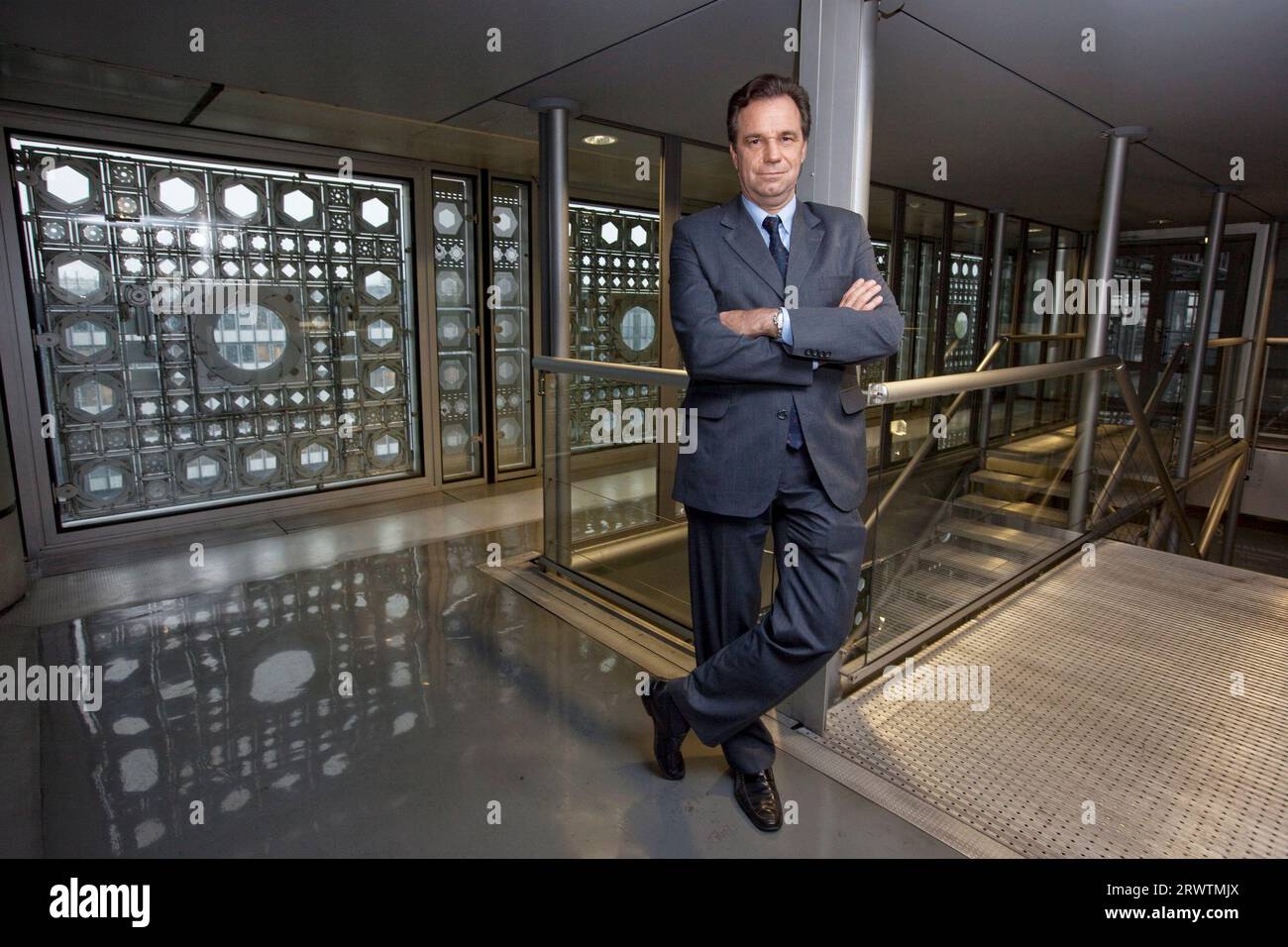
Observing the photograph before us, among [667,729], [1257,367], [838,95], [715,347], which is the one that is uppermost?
[838,95]

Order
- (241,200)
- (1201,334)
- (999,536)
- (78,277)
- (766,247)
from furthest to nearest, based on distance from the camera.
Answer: (1201,334) < (241,200) < (78,277) < (999,536) < (766,247)

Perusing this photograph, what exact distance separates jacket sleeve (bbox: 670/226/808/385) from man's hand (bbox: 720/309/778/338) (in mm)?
12

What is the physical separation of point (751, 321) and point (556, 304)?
221 cm

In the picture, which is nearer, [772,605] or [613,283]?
[772,605]

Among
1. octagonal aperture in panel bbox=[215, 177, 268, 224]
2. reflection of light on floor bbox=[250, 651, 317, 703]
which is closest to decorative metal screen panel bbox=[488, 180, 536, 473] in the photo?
octagonal aperture in panel bbox=[215, 177, 268, 224]

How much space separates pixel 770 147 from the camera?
168 cm

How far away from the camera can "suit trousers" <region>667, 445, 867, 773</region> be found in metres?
1.73

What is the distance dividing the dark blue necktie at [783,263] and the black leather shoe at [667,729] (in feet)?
2.40

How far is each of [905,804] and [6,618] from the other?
3609 millimetres

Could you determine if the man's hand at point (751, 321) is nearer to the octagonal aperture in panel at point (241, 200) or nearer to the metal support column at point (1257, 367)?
the octagonal aperture in panel at point (241, 200)

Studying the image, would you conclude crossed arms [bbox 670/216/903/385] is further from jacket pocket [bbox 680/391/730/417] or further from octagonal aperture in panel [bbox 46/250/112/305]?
octagonal aperture in panel [bbox 46/250/112/305]

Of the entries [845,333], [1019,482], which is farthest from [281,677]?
[1019,482]

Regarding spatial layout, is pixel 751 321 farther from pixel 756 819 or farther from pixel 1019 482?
pixel 1019 482

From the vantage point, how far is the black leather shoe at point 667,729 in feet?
6.48
